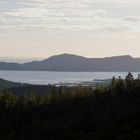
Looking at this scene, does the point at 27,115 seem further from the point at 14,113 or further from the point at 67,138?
the point at 67,138

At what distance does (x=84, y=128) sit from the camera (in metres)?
21.3

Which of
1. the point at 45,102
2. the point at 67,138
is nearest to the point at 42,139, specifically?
the point at 67,138

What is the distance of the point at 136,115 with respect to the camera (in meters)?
19.9

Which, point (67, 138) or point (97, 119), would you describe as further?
point (97, 119)

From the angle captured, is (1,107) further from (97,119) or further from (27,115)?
(97,119)

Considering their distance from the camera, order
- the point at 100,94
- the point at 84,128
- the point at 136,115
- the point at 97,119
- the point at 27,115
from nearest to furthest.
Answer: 1. the point at 136,115
2. the point at 84,128
3. the point at 97,119
4. the point at 27,115
5. the point at 100,94

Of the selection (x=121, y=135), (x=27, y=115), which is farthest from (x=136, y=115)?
(x=27, y=115)

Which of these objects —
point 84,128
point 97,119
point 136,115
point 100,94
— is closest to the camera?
point 136,115

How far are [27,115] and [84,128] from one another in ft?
75.1

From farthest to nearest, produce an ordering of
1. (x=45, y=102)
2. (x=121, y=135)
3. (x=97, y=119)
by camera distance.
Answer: (x=45, y=102)
(x=97, y=119)
(x=121, y=135)

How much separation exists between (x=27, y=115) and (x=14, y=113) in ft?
7.80

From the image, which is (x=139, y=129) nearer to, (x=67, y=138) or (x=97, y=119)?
(x=67, y=138)

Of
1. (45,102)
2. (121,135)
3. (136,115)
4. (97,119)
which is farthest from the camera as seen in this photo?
(45,102)

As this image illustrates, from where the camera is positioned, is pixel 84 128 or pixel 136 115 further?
pixel 84 128
